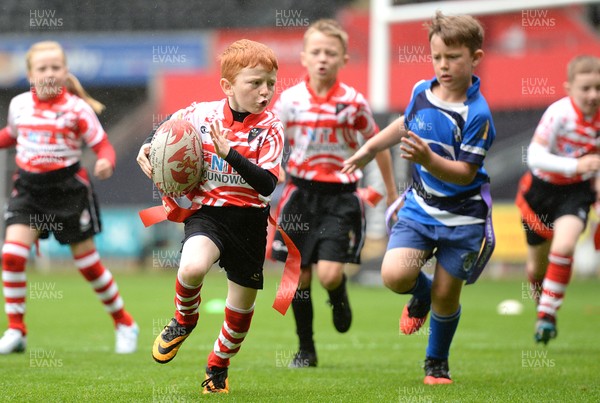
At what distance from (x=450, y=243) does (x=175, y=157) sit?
5.27 feet


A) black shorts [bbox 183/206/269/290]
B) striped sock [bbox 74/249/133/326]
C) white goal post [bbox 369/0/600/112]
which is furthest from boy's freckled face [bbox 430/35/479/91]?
white goal post [bbox 369/0/600/112]

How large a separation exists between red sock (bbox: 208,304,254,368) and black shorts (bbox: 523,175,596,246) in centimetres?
338

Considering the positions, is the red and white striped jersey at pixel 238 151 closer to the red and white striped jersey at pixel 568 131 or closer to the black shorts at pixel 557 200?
the red and white striped jersey at pixel 568 131

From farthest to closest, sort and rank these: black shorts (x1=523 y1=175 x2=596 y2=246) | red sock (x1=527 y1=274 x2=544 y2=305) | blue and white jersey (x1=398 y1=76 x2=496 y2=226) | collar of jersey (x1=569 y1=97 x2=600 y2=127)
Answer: red sock (x1=527 y1=274 x2=544 y2=305) → black shorts (x1=523 y1=175 x2=596 y2=246) → collar of jersey (x1=569 y1=97 x2=600 y2=127) → blue and white jersey (x1=398 y1=76 x2=496 y2=226)

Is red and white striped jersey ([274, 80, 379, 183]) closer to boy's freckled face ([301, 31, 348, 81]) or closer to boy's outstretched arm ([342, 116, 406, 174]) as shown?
boy's freckled face ([301, 31, 348, 81])

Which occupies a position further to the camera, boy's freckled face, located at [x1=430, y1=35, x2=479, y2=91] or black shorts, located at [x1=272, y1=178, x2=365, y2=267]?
black shorts, located at [x1=272, y1=178, x2=365, y2=267]

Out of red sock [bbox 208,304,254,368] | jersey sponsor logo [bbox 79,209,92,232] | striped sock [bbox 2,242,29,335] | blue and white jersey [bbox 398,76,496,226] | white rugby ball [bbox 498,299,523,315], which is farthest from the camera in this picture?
white rugby ball [bbox 498,299,523,315]

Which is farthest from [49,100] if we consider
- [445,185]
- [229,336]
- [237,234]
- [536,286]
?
[536,286]

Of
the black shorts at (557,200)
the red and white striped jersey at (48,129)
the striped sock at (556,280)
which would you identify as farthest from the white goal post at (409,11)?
the red and white striped jersey at (48,129)

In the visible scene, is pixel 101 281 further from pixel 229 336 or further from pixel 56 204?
pixel 229 336

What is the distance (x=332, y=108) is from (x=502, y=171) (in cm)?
1020

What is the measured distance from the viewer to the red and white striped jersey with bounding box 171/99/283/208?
4852 mm

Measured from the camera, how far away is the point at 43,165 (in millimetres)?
6605

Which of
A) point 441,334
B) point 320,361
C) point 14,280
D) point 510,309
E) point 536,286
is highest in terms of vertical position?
point 441,334
